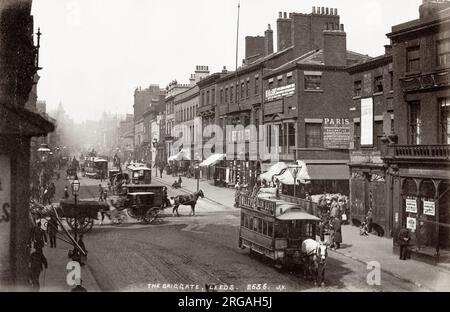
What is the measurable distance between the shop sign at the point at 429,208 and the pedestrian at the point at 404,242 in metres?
1.15

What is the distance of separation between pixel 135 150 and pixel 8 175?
10769cm

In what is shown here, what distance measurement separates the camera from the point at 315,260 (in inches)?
664

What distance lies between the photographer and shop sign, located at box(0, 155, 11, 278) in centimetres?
1042

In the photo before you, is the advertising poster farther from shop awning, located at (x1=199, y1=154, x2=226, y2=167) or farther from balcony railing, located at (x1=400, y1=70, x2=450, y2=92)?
shop awning, located at (x1=199, y1=154, x2=226, y2=167)

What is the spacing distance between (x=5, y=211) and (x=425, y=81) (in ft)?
60.4

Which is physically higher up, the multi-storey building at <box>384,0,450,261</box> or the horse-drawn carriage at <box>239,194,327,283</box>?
the multi-storey building at <box>384,0,450,261</box>

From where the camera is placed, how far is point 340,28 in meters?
44.3

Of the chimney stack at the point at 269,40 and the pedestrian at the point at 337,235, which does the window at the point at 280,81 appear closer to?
the chimney stack at the point at 269,40

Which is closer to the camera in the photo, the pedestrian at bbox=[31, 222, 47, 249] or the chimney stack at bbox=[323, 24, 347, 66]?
the pedestrian at bbox=[31, 222, 47, 249]

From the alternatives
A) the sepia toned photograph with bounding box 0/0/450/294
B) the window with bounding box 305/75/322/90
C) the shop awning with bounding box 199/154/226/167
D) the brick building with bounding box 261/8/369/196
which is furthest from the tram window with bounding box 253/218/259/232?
the shop awning with bounding box 199/154/226/167

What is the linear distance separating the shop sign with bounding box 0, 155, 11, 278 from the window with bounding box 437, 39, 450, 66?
59.1 ft

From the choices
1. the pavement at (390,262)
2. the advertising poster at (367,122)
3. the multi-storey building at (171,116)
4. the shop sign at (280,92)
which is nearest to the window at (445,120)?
the pavement at (390,262)
